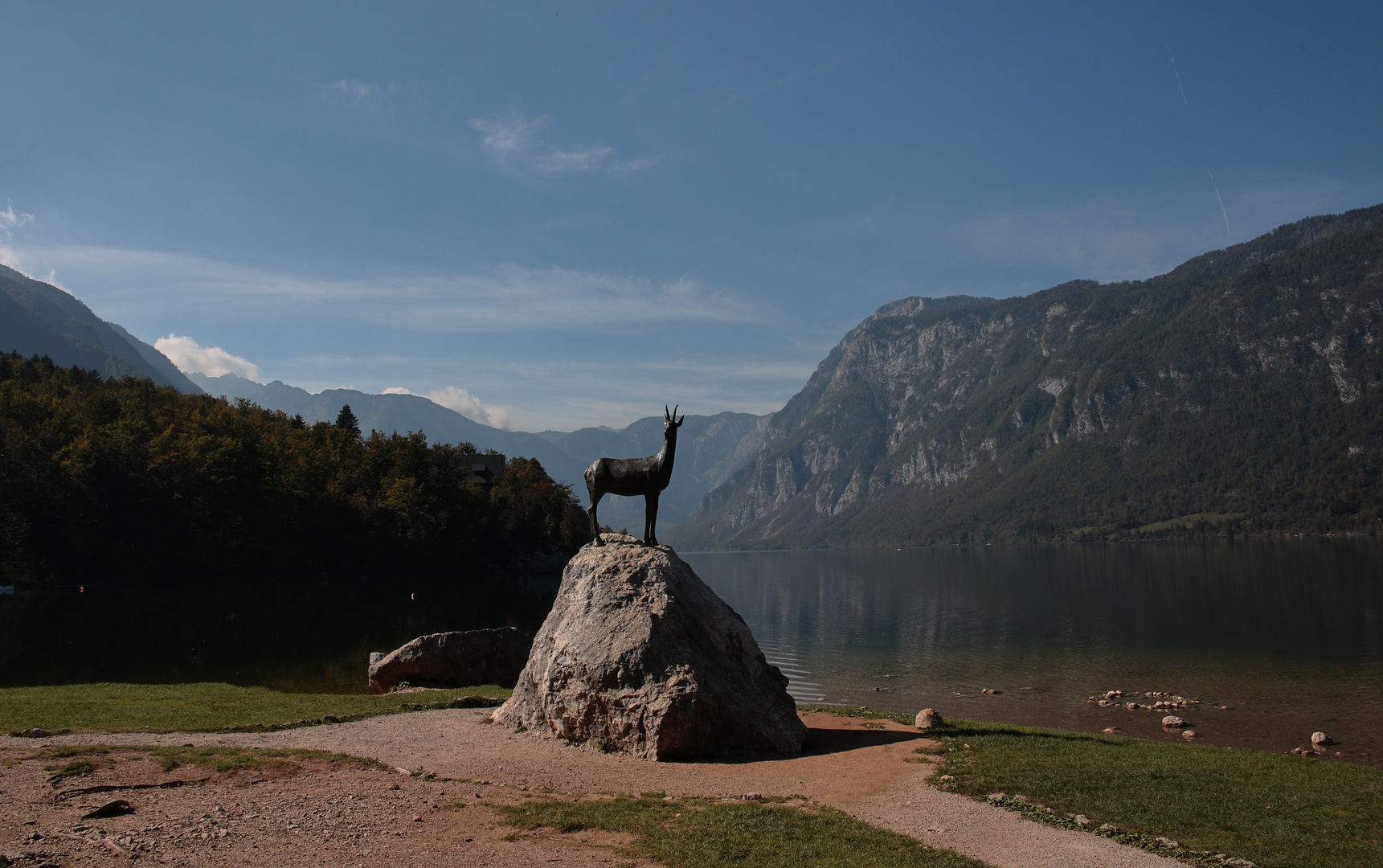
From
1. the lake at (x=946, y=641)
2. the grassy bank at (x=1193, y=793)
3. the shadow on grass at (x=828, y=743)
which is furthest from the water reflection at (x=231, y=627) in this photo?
the grassy bank at (x=1193, y=793)

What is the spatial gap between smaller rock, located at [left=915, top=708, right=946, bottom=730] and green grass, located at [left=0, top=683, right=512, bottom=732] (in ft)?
39.6

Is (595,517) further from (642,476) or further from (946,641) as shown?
(946,641)

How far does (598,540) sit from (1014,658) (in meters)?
32.3

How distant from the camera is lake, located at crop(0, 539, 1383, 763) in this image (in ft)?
96.6

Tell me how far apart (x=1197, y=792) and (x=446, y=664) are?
22.4m

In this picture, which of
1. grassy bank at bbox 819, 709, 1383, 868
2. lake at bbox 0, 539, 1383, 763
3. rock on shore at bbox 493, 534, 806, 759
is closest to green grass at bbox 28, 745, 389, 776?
rock on shore at bbox 493, 534, 806, 759

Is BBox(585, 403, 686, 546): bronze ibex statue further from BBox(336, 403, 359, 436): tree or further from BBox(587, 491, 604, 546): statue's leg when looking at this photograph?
BBox(336, 403, 359, 436): tree

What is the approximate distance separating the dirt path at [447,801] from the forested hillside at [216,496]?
65188mm

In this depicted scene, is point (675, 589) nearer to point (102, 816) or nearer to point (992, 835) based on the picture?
point (992, 835)

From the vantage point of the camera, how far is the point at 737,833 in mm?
10523

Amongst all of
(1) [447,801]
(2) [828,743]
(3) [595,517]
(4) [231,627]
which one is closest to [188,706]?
(3) [595,517]

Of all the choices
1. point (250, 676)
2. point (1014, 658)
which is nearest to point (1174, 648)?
point (1014, 658)

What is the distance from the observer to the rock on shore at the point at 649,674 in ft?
50.1

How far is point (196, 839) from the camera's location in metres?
9.06
